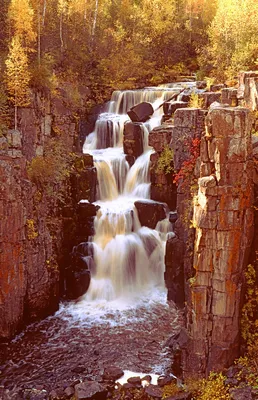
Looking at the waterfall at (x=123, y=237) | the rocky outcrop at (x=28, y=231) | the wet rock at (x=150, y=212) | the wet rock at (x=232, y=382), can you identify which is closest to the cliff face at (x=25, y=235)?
the rocky outcrop at (x=28, y=231)

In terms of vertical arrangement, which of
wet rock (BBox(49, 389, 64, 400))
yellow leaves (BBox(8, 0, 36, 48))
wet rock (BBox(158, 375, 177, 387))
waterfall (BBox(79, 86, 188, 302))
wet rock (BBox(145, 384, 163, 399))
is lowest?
wet rock (BBox(49, 389, 64, 400))

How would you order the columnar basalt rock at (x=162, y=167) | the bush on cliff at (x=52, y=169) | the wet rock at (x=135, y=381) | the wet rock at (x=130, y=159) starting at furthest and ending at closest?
1. the wet rock at (x=130, y=159)
2. the columnar basalt rock at (x=162, y=167)
3. the bush on cliff at (x=52, y=169)
4. the wet rock at (x=135, y=381)

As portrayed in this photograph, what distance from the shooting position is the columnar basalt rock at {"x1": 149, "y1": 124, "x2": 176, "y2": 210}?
85.3ft

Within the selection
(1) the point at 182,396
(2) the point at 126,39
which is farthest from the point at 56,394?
(2) the point at 126,39

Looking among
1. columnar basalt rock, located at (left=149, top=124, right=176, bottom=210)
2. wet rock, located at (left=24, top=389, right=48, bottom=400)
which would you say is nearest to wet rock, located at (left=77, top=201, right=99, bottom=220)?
columnar basalt rock, located at (left=149, top=124, right=176, bottom=210)

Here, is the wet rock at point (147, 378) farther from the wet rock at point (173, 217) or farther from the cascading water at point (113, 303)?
the wet rock at point (173, 217)

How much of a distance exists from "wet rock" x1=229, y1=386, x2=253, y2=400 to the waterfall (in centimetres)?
1108

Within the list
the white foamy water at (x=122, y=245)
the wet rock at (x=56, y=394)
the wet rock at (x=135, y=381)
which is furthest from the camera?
the white foamy water at (x=122, y=245)

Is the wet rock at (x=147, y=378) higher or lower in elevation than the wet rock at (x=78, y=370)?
higher

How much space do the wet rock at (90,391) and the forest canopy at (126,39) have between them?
56.8 ft

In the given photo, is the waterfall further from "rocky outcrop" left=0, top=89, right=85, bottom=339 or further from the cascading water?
"rocky outcrop" left=0, top=89, right=85, bottom=339

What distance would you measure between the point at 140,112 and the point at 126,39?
1488 cm

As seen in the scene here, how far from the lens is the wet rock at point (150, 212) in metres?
26.0

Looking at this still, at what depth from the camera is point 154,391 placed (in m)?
16.2
